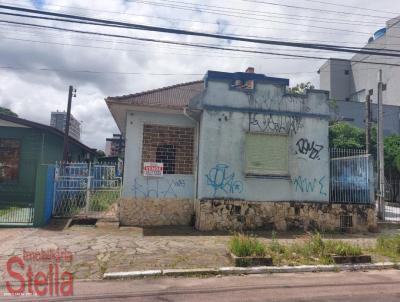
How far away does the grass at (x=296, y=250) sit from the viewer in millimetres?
7453

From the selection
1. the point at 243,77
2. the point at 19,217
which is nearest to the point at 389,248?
the point at 243,77

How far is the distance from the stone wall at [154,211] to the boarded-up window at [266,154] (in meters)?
2.48

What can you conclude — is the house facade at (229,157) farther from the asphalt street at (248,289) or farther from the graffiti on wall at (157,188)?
the asphalt street at (248,289)

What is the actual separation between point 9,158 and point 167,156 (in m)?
8.59

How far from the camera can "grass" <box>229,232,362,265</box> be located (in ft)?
24.5

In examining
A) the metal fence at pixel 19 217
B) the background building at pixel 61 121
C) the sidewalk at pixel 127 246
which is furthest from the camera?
the background building at pixel 61 121

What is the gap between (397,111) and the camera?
37.4m

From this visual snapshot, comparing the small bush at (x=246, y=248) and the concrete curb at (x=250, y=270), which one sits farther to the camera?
the small bush at (x=246, y=248)

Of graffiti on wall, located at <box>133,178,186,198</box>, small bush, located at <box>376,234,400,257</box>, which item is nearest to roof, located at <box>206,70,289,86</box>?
graffiti on wall, located at <box>133,178,186,198</box>

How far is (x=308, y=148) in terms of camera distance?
12133 mm

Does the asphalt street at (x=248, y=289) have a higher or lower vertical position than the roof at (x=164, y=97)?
lower

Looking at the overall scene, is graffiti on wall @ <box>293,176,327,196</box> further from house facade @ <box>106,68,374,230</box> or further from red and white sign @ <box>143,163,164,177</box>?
red and white sign @ <box>143,163,164,177</box>

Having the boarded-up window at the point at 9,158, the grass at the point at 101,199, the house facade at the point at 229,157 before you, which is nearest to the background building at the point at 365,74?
the house facade at the point at 229,157

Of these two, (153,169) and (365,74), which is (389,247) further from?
(365,74)
